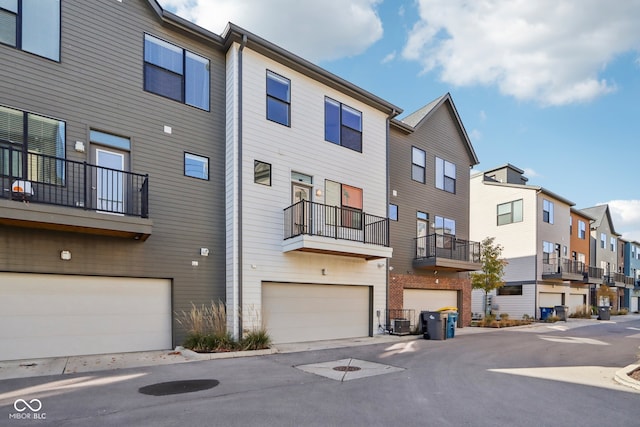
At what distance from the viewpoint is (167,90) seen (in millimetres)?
11453

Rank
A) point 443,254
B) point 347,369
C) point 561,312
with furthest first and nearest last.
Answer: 1. point 561,312
2. point 443,254
3. point 347,369

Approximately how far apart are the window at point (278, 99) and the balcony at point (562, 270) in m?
21.6

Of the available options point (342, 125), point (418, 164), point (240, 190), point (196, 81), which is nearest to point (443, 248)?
point (418, 164)

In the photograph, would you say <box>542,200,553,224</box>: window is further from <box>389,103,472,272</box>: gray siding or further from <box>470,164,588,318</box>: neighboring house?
<box>389,103,472,272</box>: gray siding

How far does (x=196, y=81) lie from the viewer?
12.0 meters

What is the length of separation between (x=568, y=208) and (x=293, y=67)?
2624cm

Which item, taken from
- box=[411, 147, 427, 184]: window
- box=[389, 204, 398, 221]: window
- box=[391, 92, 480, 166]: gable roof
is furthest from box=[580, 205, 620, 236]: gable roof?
box=[389, 204, 398, 221]: window

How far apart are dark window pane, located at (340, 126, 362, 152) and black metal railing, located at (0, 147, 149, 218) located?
7301 mm

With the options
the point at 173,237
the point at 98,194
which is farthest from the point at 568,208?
the point at 98,194

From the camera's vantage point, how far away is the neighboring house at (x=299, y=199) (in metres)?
11.8

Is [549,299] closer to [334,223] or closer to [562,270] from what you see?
[562,270]

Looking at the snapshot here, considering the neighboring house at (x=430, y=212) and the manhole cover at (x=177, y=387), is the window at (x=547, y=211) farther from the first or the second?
the manhole cover at (x=177, y=387)

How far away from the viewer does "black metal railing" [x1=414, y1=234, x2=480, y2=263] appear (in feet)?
57.8

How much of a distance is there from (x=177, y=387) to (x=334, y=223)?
795 cm
